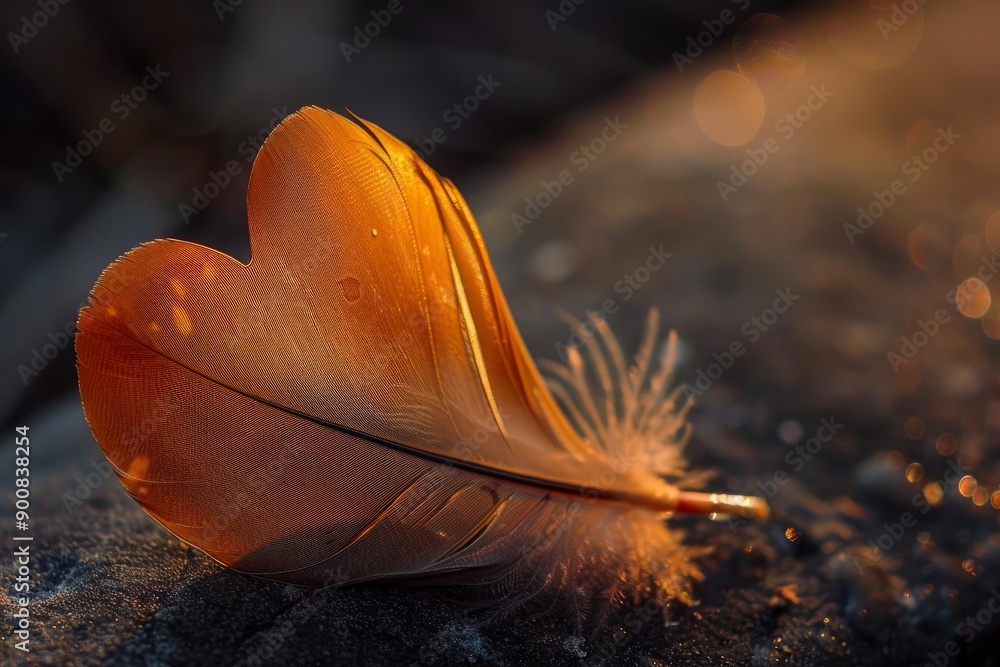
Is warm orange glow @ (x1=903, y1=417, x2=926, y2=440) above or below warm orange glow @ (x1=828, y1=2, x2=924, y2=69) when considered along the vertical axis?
below

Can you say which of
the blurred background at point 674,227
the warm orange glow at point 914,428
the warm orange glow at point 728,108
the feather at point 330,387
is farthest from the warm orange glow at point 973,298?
the feather at point 330,387

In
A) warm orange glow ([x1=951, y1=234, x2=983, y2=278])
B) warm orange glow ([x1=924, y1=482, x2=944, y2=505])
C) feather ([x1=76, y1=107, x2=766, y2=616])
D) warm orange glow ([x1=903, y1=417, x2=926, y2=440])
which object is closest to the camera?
feather ([x1=76, y1=107, x2=766, y2=616])

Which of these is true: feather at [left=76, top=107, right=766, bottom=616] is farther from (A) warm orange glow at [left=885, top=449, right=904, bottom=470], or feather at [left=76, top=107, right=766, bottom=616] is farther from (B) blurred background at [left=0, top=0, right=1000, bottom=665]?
(A) warm orange glow at [left=885, top=449, right=904, bottom=470]

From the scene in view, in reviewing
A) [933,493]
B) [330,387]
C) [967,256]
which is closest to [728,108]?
[967,256]

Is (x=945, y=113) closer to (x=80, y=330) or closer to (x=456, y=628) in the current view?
(x=456, y=628)

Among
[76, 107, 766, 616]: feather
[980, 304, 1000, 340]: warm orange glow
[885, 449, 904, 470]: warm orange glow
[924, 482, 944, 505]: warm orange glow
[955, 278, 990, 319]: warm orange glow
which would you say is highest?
[76, 107, 766, 616]: feather

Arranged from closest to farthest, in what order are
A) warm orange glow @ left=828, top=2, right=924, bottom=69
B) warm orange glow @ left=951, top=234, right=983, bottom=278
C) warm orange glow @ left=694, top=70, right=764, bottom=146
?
warm orange glow @ left=951, top=234, right=983, bottom=278 → warm orange glow @ left=694, top=70, right=764, bottom=146 → warm orange glow @ left=828, top=2, right=924, bottom=69

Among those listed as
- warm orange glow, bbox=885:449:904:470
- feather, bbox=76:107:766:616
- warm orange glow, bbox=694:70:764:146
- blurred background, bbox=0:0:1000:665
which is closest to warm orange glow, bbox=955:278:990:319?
blurred background, bbox=0:0:1000:665

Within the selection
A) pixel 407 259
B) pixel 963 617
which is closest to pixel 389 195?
pixel 407 259

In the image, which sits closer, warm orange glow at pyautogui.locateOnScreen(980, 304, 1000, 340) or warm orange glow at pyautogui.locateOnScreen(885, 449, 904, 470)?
warm orange glow at pyautogui.locateOnScreen(885, 449, 904, 470)
